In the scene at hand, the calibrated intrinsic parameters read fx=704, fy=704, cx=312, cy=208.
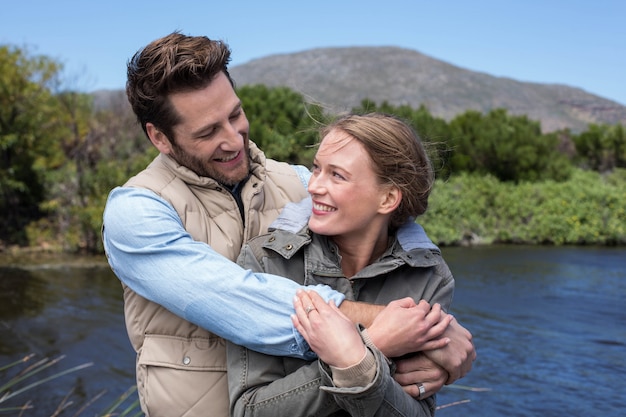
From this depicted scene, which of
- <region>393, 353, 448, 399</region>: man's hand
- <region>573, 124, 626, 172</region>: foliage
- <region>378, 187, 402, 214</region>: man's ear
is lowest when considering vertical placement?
<region>573, 124, 626, 172</region>: foliage

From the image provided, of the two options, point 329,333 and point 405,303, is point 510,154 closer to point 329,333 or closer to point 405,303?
point 405,303

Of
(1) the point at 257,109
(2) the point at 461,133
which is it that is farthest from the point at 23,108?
(2) the point at 461,133

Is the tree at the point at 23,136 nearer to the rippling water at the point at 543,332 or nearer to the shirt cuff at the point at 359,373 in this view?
the rippling water at the point at 543,332

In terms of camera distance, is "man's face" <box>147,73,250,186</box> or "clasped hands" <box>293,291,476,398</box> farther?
"man's face" <box>147,73,250,186</box>

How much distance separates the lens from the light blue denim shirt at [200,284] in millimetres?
2094

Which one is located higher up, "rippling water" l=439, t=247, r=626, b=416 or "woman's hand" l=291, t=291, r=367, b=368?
"woman's hand" l=291, t=291, r=367, b=368

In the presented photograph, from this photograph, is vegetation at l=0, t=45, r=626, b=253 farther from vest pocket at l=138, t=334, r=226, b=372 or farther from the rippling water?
vest pocket at l=138, t=334, r=226, b=372

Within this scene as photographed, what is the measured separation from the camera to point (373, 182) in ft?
7.73

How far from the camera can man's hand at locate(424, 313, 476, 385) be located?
2168 mm

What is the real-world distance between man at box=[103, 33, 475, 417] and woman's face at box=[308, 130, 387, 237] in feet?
0.91

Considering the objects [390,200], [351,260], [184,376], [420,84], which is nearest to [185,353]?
[184,376]

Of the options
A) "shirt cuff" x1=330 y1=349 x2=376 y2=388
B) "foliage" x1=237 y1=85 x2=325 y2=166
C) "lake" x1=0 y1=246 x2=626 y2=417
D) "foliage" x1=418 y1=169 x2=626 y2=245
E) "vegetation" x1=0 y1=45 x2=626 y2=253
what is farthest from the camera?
"foliage" x1=418 y1=169 x2=626 y2=245

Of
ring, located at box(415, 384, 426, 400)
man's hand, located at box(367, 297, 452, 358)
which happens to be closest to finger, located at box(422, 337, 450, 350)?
man's hand, located at box(367, 297, 452, 358)

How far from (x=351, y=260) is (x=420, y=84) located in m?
76.2
